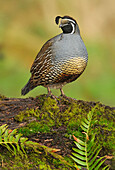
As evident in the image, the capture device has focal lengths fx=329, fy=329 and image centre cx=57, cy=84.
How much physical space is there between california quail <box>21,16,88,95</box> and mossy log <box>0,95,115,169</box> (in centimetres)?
42

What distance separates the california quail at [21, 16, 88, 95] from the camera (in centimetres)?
454

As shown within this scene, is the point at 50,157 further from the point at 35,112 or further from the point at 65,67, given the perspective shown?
the point at 65,67

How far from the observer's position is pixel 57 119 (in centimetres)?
382

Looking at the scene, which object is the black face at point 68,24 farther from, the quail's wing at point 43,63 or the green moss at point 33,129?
the green moss at point 33,129

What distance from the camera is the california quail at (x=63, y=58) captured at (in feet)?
14.9

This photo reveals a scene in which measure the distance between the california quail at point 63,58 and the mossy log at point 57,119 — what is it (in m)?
0.42

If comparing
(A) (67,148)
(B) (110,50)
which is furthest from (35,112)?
(B) (110,50)

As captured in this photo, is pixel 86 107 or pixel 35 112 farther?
pixel 86 107

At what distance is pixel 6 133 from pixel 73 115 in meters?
1.04

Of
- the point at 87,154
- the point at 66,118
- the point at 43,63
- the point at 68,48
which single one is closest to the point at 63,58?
the point at 68,48

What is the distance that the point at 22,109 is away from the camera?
159 inches

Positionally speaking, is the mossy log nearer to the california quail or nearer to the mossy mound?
the mossy mound

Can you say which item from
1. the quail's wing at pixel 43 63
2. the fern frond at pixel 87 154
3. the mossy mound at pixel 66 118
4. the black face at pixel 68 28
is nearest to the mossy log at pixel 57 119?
the mossy mound at pixel 66 118

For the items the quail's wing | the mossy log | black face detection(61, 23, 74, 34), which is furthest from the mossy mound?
black face detection(61, 23, 74, 34)
